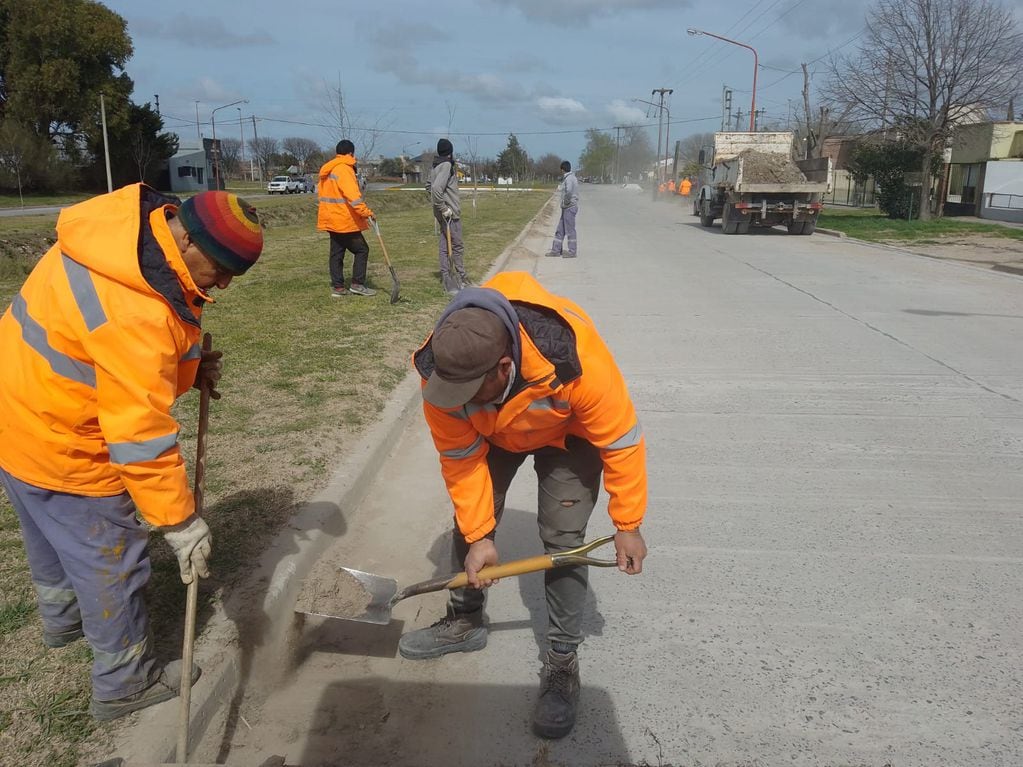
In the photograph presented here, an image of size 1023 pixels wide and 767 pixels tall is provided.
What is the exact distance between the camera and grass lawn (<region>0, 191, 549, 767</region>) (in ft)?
8.68

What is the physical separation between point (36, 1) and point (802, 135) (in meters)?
46.7

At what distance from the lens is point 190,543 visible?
2436mm

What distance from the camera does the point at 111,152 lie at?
138ft

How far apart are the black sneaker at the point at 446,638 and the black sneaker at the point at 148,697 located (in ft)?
2.57

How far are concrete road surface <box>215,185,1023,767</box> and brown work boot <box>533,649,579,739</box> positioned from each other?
0.17ft

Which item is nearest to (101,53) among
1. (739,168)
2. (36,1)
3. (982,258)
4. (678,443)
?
(36,1)

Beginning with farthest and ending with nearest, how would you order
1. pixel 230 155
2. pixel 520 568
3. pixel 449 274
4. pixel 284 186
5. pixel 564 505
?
pixel 230 155 < pixel 284 186 < pixel 449 274 < pixel 564 505 < pixel 520 568

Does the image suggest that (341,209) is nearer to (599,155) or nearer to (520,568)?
(520,568)

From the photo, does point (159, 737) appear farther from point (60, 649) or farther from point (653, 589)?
point (653, 589)

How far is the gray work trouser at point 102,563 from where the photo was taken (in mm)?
2486

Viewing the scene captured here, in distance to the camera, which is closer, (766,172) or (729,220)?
(766,172)

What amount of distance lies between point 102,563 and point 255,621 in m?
0.81

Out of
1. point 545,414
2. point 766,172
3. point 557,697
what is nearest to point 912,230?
point 766,172

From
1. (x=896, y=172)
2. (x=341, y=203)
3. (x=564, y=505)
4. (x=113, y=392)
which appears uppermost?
(x=896, y=172)
